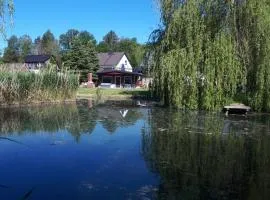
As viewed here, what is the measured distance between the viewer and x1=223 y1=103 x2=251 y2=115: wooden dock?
74.0ft

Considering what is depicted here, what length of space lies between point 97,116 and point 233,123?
6.39m

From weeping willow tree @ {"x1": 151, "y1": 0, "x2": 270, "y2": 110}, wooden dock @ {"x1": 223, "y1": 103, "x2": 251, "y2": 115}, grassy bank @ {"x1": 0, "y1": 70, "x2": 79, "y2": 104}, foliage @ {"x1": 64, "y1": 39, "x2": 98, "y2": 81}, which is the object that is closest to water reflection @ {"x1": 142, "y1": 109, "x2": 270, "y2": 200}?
wooden dock @ {"x1": 223, "y1": 103, "x2": 251, "y2": 115}

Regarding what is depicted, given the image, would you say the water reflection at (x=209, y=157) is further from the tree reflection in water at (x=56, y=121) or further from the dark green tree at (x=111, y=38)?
the dark green tree at (x=111, y=38)

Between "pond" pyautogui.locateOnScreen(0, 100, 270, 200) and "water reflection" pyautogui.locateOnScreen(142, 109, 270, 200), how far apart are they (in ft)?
0.06

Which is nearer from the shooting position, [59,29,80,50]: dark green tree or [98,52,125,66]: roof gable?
[98,52,125,66]: roof gable

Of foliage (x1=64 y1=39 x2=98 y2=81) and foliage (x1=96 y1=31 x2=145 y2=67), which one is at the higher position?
foliage (x1=96 y1=31 x2=145 y2=67)

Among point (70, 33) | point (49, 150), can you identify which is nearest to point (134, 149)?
point (49, 150)

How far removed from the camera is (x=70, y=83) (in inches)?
1130

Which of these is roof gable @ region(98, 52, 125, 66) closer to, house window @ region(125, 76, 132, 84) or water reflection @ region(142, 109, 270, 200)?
house window @ region(125, 76, 132, 84)

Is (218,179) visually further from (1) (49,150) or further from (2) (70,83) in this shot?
(2) (70,83)

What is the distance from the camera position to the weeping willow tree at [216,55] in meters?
23.1

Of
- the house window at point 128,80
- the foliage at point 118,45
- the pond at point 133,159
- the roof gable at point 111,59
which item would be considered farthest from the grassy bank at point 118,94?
the foliage at point 118,45

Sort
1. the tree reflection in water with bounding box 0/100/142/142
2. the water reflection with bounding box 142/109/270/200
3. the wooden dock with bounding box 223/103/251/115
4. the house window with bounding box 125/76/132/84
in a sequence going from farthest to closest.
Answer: the house window with bounding box 125/76/132/84, the wooden dock with bounding box 223/103/251/115, the tree reflection in water with bounding box 0/100/142/142, the water reflection with bounding box 142/109/270/200

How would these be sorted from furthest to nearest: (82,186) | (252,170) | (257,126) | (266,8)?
1. (266,8)
2. (257,126)
3. (252,170)
4. (82,186)
